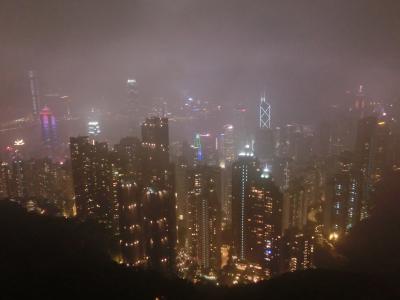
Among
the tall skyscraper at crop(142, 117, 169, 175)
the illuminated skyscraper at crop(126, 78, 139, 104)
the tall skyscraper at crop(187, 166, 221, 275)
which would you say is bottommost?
the tall skyscraper at crop(187, 166, 221, 275)

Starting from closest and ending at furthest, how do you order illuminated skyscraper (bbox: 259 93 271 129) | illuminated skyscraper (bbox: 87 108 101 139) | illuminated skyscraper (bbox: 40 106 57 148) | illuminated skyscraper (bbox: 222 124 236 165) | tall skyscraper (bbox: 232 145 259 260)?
tall skyscraper (bbox: 232 145 259 260)
illuminated skyscraper (bbox: 40 106 57 148)
illuminated skyscraper (bbox: 87 108 101 139)
illuminated skyscraper (bbox: 222 124 236 165)
illuminated skyscraper (bbox: 259 93 271 129)

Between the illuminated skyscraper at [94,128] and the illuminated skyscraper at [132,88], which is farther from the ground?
the illuminated skyscraper at [132,88]

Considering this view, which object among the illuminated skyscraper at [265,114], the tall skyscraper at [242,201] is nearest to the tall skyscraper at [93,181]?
the tall skyscraper at [242,201]

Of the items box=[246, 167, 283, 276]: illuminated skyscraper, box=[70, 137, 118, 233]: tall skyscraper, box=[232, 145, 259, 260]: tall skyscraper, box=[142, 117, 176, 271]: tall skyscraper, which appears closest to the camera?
box=[142, 117, 176, 271]: tall skyscraper

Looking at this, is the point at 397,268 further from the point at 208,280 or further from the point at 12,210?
the point at 12,210

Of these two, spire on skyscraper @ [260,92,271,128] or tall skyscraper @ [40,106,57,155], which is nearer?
tall skyscraper @ [40,106,57,155]

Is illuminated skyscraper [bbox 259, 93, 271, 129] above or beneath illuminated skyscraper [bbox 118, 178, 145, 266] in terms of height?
above

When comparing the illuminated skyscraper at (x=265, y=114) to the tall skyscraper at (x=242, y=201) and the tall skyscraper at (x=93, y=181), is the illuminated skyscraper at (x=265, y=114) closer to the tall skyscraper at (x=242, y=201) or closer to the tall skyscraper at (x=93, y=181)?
the tall skyscraper at (x=242, y=201)

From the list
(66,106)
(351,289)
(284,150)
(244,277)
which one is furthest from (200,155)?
A: (351,289)

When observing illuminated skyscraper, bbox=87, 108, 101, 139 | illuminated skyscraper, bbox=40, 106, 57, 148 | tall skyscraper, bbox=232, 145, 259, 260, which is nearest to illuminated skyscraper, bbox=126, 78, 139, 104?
illuminated skyscraper, bbox=87, 108, 101, 139

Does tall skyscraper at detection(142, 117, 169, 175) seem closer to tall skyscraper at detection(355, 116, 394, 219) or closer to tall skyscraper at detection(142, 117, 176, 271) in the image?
tall skyscraper at detection(142, 117, 176, 271)

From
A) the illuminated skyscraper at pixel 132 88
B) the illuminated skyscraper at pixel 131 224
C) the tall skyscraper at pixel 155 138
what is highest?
the illuminated skyscraper at pixel 132 88

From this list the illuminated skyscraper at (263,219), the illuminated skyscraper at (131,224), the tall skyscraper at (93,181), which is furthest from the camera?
the tall skyscraper at (93,181)
